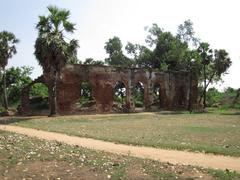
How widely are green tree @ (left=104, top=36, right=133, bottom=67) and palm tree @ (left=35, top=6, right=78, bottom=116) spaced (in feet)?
115

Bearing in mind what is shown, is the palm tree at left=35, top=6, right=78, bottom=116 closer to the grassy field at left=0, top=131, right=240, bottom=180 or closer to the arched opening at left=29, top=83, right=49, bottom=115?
the arched opening at left=29, top=83, right=49, bottom=115

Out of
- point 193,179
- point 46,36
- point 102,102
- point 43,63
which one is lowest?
point 193,179

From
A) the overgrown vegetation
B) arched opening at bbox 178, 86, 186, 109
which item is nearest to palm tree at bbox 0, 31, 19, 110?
the overgrown vegetation

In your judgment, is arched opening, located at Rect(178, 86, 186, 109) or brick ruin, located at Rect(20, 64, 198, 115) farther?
arched opening, located at Rect(178, 86, 186, 109)

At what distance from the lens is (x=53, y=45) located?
32.0 meters

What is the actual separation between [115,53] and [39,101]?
26.3 metres

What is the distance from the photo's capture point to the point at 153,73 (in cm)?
4647

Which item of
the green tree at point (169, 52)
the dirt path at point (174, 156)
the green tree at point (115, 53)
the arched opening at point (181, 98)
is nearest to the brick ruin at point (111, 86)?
the arched opening at point (181, 98)

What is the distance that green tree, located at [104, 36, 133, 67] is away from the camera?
226 feet

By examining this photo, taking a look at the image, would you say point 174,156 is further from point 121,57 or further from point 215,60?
point 121,57

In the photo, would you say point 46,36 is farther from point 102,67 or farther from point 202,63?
point 202,63

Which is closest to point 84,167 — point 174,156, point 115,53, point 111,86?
point 174,156

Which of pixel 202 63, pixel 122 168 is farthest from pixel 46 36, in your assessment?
pixel 202 63

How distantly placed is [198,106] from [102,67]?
704 inches
